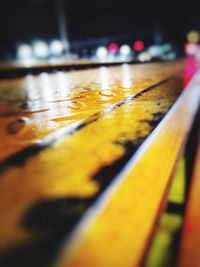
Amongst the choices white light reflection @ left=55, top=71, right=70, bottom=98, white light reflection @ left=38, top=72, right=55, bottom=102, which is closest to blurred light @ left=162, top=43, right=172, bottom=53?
white light reflection @ left=55, top=71, right=70, bottom=98

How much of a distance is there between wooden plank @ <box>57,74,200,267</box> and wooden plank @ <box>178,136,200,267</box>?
0.73 meters

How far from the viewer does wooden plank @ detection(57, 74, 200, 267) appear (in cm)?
36

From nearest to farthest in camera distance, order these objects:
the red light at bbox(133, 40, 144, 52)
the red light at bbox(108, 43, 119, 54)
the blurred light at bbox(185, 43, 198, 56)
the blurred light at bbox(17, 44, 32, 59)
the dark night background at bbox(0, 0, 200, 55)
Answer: the dark night background at bbox(0, 0, 200, 55) → the blurred light at bbox(17, 44, 32, 59) → the red light at bbox(108, 43, 119, 54) → the red light at bbox(133, 40, 144, 52) → the blurred light at bbox(185, 43, 198, 56)

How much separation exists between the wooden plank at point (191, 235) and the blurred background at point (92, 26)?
18.1 metres

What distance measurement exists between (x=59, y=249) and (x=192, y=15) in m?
23.9

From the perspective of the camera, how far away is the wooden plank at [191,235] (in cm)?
120

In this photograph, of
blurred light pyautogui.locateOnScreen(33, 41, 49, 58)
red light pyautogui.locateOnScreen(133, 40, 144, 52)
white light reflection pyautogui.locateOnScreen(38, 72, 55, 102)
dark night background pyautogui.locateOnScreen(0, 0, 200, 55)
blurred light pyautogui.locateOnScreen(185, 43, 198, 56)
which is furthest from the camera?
blurred light pyautogui.locateOnScreen(185, 43, 198, 56)

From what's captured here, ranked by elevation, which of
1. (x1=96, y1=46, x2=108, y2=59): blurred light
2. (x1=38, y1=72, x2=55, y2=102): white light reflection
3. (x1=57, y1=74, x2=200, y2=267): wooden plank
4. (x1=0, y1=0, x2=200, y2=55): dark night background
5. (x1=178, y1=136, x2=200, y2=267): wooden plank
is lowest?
(x1=178, y1=136, x2=200, y2=267): wooden plank

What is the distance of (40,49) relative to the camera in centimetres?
2023

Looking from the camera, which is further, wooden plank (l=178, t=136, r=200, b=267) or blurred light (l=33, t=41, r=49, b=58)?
blurred light (l=33, t=41, r=49, b=58)

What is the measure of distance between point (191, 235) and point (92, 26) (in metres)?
22.3

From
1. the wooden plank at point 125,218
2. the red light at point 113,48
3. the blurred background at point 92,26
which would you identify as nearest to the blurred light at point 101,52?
the blurred background at point 92,26

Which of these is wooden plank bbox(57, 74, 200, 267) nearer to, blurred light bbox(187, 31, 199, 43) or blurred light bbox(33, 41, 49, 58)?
blurred light bbox(33, 41, 49, 58)

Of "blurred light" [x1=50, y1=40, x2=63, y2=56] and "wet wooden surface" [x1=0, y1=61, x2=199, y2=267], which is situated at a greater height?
"blurred light" [x1=50, y1=40, x2=63, y2=56]
